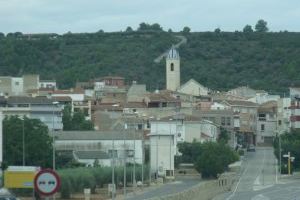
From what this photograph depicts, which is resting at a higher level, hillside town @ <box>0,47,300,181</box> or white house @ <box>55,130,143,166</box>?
hillside town @ <box>0,47,300,181</box>

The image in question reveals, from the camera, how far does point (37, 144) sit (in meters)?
77.2

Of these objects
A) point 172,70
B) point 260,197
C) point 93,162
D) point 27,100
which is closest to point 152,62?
point 172,70

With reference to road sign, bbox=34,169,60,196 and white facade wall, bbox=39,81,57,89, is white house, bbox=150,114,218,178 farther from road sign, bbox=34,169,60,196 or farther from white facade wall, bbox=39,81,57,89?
road sign, bbox=34,169,60,196

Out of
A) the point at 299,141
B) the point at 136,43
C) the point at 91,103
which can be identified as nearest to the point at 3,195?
the point at 299,141

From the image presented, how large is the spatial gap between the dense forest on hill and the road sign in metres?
148

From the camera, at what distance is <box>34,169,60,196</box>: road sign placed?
20.7m

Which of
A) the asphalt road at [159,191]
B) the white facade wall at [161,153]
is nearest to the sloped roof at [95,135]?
the white facade wall at [161,153]

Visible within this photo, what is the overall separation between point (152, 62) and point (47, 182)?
16323 cm

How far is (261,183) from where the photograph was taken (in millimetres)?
84125

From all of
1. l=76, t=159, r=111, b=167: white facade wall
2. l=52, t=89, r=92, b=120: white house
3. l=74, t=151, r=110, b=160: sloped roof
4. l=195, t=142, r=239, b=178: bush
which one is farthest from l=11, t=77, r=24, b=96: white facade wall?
l=195, t=142, r=239, b=178: bush

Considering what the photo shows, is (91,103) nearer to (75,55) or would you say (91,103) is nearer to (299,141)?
(299,141)

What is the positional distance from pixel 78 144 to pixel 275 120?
53.1 metres

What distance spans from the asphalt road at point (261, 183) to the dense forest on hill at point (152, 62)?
5459cm

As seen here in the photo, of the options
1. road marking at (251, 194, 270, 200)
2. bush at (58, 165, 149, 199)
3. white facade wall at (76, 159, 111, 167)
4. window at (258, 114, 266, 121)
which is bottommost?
road marking at (251, 194, 270, 200)
